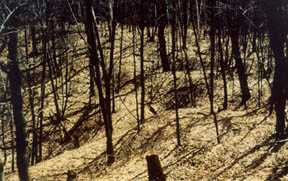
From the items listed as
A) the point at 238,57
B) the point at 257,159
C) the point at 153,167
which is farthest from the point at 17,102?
the point at 238,57

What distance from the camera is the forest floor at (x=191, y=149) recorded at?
59.9 feet

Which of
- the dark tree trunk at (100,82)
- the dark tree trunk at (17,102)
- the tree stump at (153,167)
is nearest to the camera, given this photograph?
the tree stump at (153,167)

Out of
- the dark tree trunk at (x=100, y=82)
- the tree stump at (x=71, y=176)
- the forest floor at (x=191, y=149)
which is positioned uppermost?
the dark tree trunk at (x=100, y=82)

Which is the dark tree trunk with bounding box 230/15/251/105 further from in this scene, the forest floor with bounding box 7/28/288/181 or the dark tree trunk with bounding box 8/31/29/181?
the dark tree trunk with bounding box 8/31/29/181

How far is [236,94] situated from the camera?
28297 millimetres

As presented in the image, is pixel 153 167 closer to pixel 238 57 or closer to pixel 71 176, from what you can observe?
pixel 71 176

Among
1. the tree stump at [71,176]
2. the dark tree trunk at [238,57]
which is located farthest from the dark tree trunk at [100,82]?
the dark tree trunk at [238,57]

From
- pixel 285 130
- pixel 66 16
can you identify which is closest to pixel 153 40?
pixel 66 16

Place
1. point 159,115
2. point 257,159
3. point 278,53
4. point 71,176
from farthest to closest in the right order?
point 159,115, point 71,176, point 257,159, point 278,53

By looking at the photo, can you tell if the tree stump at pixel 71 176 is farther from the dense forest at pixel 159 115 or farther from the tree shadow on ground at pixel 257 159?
the tree shadow on ground at pixel 257 159

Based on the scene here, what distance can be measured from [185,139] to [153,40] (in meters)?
19.2

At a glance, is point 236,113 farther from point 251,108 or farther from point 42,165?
point 42,165

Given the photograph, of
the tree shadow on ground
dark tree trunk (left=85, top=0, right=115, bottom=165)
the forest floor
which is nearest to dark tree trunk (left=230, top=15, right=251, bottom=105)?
the forest floor

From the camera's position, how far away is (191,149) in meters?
20.8
